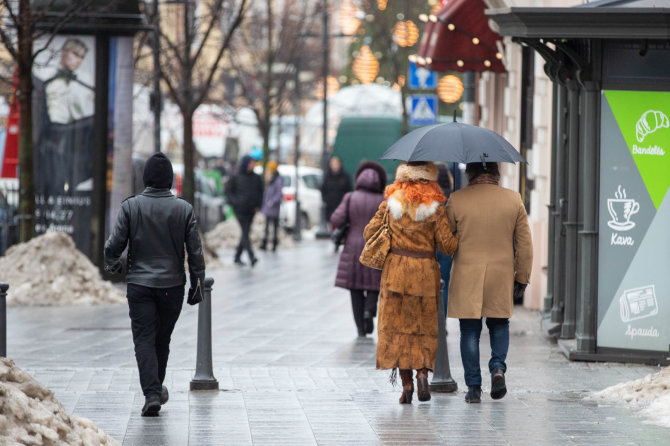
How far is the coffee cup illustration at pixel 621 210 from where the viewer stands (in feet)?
35.4

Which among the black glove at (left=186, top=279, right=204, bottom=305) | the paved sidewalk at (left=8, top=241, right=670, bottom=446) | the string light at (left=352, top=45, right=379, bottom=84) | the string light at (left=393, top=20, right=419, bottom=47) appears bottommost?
the paved sidewalk at (left=8, top=241, right=670, bottom=446)

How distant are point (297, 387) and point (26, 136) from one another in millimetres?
7807

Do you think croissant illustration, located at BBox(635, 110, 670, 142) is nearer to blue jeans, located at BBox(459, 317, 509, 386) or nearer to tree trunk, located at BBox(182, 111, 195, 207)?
blue jeans, located at BBox(459, 317, 509, 386)

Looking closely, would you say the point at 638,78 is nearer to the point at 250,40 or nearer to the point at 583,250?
the point at 583,250

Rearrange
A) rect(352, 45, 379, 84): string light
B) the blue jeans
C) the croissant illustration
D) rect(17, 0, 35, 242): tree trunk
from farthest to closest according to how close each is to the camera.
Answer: rect(352, 45, 379, 84): string light < rect(17, 0, 35, 242): tree trunk < the croissant illustration < the blue jeans

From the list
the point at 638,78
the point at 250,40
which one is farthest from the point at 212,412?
the point at 250,40

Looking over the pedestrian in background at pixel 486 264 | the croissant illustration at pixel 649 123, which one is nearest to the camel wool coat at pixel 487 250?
the pedestrian in background at pixel 486 264

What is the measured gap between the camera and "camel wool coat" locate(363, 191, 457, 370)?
8922mm

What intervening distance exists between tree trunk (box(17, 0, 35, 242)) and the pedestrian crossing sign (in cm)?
1142

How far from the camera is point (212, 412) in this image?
8.68 meters

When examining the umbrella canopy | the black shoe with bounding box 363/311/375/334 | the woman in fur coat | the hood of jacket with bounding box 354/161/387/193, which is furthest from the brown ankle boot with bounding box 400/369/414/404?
the hood of jacket with bounding box 354/161/387/193

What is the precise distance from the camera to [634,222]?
35.4ft

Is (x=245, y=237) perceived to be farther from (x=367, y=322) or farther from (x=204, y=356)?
(x=204, y=356)

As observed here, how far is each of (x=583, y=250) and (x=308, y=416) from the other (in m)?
3.38
